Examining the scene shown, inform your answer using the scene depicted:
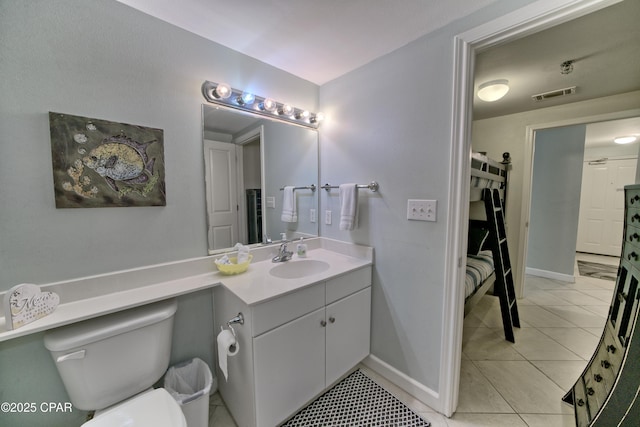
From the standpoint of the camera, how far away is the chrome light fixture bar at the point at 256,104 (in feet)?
4.77

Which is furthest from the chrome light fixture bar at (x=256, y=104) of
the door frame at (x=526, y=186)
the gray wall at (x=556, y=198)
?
the gray wall at (x=556, y=198)

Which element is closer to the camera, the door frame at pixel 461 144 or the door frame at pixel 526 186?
the door frame at pixel 461 144

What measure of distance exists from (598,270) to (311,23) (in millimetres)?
5787

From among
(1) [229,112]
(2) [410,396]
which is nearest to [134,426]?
(2) [410,396]

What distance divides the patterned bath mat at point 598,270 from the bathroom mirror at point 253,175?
4762mm

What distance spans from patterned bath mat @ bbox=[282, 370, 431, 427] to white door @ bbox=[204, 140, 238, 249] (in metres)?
1.17

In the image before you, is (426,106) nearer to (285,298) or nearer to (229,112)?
(229,112)

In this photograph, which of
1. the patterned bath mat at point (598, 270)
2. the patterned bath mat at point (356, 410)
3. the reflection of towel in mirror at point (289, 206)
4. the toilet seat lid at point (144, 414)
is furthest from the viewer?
the patterned bath mat at point (598, 270)

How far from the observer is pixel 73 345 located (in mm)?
948

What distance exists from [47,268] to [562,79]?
3.66 meters

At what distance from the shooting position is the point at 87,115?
1.13m

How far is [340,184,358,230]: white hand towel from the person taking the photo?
1.75 meters

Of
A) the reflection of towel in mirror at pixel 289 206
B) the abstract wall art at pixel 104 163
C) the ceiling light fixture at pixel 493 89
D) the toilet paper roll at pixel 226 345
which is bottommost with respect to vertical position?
Answer: the toilet paper roll at pixel 226 345

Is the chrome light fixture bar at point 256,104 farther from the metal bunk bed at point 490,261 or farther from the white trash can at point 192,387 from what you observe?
the white trash can at point 192,387
